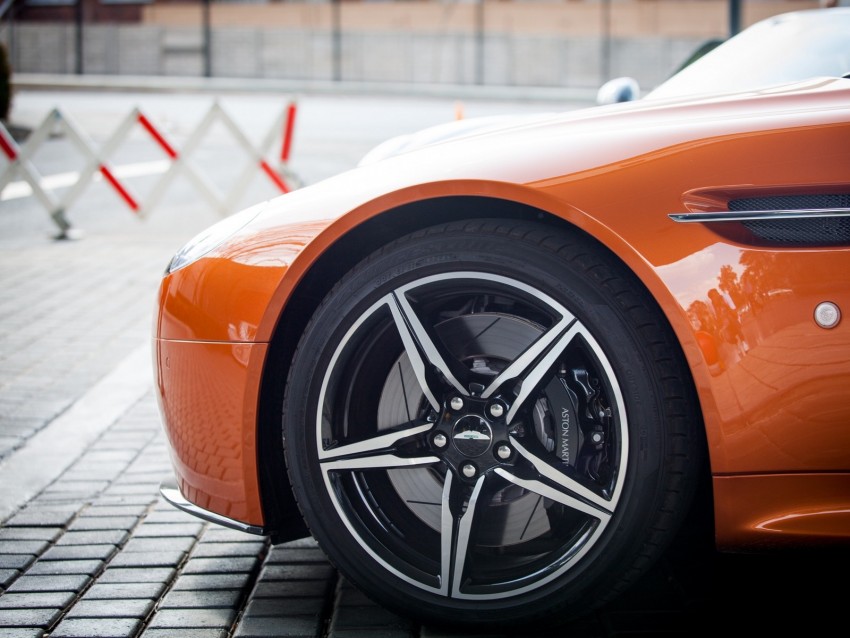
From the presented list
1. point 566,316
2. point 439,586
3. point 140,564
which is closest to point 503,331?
point 566,316

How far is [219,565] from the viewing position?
296 cm

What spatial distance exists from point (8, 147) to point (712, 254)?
860 centimetres

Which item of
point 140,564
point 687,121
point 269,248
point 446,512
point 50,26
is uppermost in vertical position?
point 50,26

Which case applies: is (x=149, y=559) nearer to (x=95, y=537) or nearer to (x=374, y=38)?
(x=95, y=537)

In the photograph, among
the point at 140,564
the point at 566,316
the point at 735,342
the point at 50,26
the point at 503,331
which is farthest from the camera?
the point at 50,26

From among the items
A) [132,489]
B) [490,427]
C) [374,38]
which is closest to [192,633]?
[490,427]

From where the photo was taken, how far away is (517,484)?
2.35 m

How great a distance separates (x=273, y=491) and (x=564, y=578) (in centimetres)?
72

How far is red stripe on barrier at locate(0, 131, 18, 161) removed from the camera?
371 inches

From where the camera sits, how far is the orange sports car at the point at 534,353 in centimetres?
213

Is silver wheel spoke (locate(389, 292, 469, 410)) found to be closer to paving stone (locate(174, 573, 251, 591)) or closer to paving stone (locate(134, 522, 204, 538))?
paving stone (locate(174, 573, 251, 591))

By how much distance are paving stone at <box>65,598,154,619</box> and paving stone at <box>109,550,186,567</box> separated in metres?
0.24

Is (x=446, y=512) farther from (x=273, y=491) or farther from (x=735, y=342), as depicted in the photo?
(x=735, y=342)

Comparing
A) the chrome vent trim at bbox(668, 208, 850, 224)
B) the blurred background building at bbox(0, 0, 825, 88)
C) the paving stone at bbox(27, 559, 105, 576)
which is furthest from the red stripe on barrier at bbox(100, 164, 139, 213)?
the blurred background building at bbox(0, 0, 825, 88)
